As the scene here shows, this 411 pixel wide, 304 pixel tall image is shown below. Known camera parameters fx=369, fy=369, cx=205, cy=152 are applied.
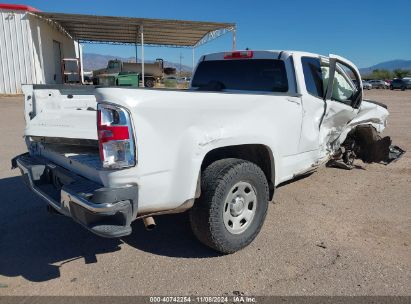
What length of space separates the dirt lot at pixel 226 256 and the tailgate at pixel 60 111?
45.3 inches

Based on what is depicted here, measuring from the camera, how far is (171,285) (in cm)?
308

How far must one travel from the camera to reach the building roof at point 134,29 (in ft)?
77.0

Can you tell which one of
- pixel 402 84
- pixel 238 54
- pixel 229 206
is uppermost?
pixel 238 54

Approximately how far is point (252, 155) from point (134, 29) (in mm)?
28315

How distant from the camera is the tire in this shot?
328 cm

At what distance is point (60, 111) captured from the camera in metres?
4.15

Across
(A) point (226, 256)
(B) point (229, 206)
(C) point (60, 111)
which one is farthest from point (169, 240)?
(C) point (60, 111)

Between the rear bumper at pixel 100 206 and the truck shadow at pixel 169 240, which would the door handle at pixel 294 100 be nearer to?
the truck shadow at pixel 169 240

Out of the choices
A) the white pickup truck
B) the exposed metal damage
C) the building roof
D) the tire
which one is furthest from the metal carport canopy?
the tire

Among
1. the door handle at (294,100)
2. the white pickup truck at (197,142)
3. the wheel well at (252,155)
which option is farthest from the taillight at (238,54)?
the wheel well at (252,155)

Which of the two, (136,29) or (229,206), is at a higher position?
(136,29)

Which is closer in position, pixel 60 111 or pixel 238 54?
pixel 60 111

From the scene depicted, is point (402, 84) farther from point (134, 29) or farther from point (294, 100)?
point (294, 100)

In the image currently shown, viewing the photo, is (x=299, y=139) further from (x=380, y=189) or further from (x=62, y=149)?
(x=62, y=149)
